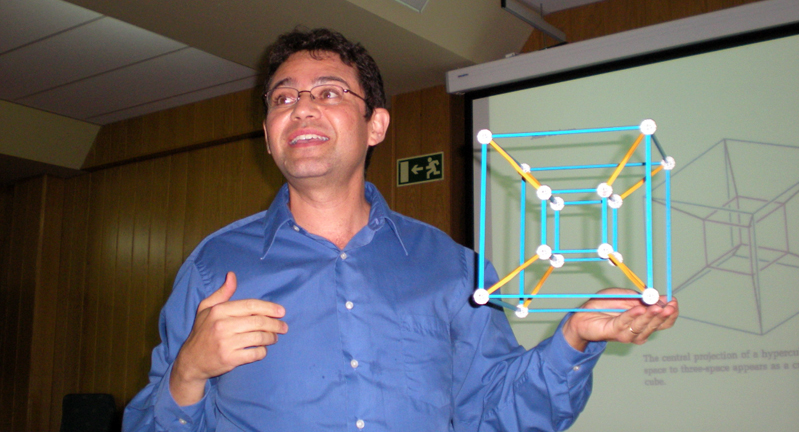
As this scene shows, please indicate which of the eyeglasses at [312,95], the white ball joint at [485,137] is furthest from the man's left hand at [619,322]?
the eyeglasses at [312,95]

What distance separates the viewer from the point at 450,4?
3.04m

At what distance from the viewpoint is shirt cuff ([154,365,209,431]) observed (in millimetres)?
1088

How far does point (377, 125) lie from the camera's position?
1554 mm

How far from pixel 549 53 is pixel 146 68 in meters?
2.43

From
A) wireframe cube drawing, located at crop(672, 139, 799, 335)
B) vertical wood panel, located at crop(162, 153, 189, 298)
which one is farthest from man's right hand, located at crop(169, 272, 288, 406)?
vertical wood panel, located at crop(162, 153, 189, 298)

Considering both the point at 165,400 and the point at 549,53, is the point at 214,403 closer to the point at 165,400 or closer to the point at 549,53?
the point at 165,400

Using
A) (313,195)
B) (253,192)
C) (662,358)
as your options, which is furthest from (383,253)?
(253,192)

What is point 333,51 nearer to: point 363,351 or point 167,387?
point 363,351

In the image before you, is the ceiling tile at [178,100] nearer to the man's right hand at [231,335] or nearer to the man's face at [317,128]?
the man's face at [317,128]

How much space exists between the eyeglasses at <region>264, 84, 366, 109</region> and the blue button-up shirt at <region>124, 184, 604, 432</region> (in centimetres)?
22

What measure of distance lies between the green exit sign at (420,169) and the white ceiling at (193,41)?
1.36 feet

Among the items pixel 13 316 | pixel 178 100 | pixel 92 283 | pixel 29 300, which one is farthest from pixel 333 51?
pixel 13 316

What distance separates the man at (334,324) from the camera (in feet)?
3.50

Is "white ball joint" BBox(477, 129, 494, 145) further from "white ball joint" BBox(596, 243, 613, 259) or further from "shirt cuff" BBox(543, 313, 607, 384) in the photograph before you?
"shirt cuff" BBox(543, 313, 607, 384)
